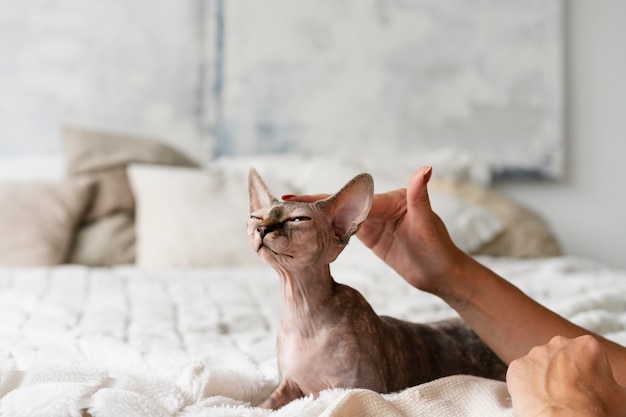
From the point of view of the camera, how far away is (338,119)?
2932mm

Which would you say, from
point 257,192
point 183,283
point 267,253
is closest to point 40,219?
point 183,283

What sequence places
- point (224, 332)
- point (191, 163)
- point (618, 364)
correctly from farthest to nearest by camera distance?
point (191, 163), point (224, 332), point (618, 364)

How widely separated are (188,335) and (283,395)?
1.45 ft

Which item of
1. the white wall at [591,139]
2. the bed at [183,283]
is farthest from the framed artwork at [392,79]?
the bed at [183,283]

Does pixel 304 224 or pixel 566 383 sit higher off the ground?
pixel 304 224

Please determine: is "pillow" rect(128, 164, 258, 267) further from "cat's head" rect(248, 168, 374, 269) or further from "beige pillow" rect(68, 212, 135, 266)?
"cat's head" rect(248, 168, 374, 269)

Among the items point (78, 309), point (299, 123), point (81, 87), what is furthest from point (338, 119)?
point (78, 309)

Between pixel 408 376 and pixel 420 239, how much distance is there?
191mm

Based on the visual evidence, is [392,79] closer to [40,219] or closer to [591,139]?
[591,139]

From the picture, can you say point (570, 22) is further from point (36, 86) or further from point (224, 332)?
point (224, 332)

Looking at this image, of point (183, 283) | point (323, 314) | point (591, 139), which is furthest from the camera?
point (591, 139)

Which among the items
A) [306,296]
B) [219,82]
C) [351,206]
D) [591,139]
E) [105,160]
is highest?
[219,82]

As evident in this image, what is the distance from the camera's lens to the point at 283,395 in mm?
824

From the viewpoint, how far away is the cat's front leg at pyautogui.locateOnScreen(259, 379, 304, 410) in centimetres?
82
